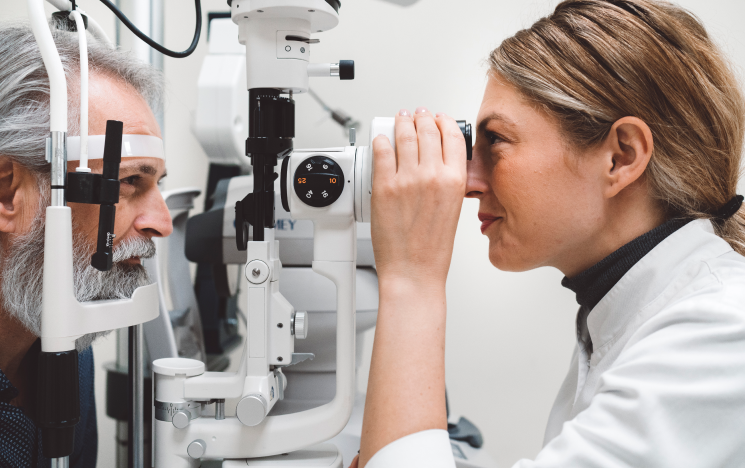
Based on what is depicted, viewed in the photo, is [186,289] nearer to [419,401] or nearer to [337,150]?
[337,150]

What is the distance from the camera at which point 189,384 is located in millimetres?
778

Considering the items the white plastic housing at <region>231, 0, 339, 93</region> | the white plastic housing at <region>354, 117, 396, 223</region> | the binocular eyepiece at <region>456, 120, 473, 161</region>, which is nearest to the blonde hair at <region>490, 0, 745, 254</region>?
the binocular eyepiece at <region>456, 120, 473, 161</region>

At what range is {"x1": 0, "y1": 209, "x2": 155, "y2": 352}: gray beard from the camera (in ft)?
2.70

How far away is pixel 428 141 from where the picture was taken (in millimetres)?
732

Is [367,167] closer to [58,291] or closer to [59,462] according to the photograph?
[58,291]

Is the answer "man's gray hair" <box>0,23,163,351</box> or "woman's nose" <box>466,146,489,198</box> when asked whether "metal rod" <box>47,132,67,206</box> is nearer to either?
"man's gray hair" <box>0,23,163,351</box>

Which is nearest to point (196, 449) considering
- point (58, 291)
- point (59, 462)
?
A: point (59, 462)

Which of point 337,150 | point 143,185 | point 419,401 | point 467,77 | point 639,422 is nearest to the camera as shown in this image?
point 639,422

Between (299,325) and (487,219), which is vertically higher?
(487,219)

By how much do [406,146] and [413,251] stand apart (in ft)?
0.52

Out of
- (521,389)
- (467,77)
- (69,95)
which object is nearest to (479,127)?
(69,95)

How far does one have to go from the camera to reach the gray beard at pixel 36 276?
823 millimetres

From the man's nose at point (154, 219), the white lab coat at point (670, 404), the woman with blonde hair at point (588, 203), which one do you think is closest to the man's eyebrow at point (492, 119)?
the woman with blonde hair at point (588, 203)

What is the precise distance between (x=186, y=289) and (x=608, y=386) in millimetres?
1116
